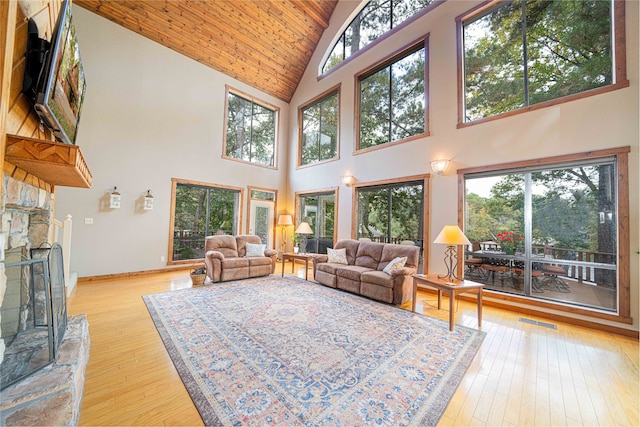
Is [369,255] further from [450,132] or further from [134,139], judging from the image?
[134,139]

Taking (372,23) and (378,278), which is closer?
(378,278)

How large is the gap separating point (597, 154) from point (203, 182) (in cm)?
729

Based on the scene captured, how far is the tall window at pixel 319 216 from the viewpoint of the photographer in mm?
6688

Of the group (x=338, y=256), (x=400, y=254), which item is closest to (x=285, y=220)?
(x=338, y=256)

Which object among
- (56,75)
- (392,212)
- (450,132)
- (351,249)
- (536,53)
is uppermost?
(536,53)

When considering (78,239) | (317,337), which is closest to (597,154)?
(317,337)

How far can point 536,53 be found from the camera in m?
3.76

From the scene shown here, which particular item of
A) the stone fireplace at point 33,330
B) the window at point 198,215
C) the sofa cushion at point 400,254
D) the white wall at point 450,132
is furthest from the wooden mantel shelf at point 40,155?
the white wall at point 450,132

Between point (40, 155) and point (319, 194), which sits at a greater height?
point (319, 194)

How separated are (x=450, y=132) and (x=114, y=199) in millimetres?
6697

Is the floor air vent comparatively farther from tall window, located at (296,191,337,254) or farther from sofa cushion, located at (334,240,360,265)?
tall window, located at (296,191,337,254)

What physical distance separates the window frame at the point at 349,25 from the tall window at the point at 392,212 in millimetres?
3462

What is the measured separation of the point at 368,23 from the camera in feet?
20.1

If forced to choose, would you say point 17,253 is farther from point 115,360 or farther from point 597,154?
point 597,154
